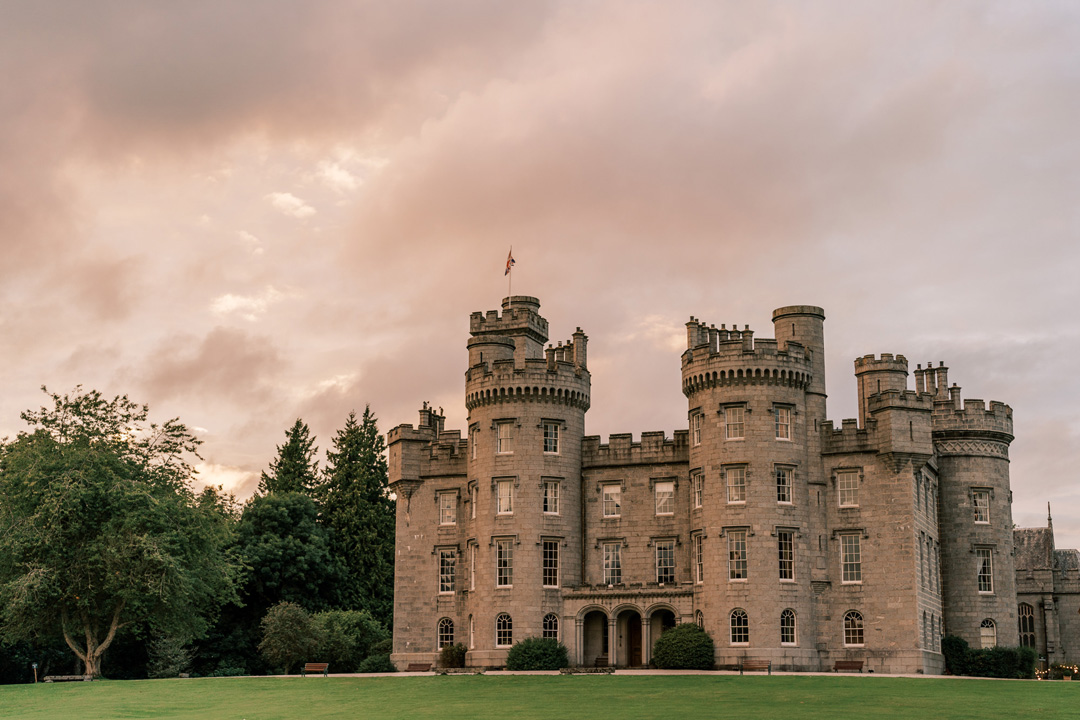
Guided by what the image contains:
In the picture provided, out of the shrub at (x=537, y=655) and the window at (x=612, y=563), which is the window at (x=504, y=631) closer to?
the shrub at (x=537, y=655)

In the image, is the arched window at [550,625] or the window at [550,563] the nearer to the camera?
the arched window at [550,625]

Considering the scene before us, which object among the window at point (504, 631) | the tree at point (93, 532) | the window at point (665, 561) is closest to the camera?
the tree at point (93, 532)

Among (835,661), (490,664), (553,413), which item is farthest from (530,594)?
(835,661)

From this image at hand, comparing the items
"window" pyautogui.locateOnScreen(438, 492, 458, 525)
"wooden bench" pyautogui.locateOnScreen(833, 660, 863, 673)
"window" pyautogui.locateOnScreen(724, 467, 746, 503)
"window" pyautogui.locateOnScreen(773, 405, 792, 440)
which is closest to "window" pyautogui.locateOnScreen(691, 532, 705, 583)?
"window" pyautogui.locateOnScreen(724, 467, 746, 503)

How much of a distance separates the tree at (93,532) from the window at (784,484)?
2539 cm

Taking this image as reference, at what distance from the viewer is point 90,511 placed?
50000 millimetres

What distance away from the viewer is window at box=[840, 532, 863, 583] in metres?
54.5

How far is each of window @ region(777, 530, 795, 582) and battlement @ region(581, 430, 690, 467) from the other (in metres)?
6.42

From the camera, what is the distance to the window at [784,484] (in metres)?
54.4

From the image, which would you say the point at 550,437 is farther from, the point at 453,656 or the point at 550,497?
the point at 453,656

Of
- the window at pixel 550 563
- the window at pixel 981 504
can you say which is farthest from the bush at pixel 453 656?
the window at pixel 981 504

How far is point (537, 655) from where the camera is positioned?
5478 cm

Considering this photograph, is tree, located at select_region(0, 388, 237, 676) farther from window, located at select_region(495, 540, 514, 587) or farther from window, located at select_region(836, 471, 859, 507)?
window, located at select_region(836, 471, 859, 507)

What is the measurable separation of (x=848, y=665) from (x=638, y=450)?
14005mm
